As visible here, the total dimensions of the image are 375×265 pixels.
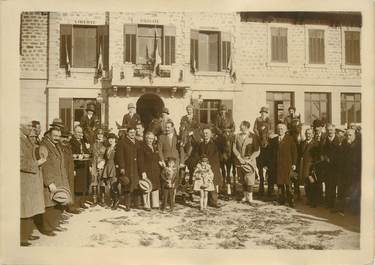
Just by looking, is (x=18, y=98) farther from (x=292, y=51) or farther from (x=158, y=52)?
(x=292, y=51)

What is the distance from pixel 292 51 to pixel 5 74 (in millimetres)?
1819

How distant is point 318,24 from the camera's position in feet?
9.50

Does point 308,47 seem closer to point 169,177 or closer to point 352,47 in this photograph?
point 352,47

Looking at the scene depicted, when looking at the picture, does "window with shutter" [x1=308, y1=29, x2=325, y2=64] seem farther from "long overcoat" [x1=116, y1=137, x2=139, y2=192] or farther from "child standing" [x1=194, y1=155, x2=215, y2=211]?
"long overcoat" [x1=116, y1=137, x2=139, y2=192]

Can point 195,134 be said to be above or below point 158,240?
above

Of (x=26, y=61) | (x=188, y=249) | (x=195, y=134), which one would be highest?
(x=26, y=61)

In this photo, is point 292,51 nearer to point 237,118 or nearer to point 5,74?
point 237,118

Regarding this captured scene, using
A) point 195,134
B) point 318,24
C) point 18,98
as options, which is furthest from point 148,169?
point 318,24

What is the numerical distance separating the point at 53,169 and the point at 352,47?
2034 mm

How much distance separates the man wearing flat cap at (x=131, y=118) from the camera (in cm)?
289

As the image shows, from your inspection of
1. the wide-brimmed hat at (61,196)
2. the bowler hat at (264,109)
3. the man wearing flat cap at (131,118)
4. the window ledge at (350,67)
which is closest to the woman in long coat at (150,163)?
the man wearing flat cap at (131,118)

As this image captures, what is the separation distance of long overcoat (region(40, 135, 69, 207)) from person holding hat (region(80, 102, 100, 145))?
20 cm

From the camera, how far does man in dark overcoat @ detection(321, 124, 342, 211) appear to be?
9.49 feet

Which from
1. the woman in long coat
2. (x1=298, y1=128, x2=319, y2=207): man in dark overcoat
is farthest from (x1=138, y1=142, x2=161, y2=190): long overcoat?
(x1=298, y1=128, x2=319, y2=207): man in dark overcoat
